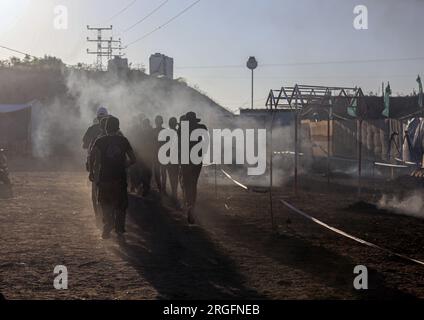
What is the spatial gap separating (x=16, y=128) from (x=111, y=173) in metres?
27.9

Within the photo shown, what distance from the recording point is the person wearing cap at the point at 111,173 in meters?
9.16

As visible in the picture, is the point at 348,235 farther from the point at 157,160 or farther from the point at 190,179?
the point at 157,160

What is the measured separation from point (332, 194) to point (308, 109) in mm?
3501

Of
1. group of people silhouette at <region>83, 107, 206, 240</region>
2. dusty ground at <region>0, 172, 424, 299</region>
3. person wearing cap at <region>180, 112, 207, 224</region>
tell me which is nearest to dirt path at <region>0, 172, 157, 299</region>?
dusty ground at <region>0, 172, 424, 299</region>

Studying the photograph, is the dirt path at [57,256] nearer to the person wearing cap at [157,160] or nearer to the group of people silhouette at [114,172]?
the group of people silhouette at [114,172]

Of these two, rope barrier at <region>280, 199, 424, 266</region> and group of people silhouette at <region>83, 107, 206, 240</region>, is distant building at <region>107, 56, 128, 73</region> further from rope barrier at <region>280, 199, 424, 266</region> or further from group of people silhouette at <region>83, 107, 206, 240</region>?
rope barrier at <region>280, 199, 424, 266</region>

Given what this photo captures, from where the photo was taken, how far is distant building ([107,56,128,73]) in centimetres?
5166

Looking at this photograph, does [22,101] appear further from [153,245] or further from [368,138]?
[153,245]

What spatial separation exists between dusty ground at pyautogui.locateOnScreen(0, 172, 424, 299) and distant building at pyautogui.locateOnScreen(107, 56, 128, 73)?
39117 mm

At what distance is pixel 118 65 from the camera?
52.8 meters

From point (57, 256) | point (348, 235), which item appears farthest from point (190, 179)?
point (57, 256)

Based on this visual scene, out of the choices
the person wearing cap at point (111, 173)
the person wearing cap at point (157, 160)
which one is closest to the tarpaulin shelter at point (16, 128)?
the person wearing cap at point (157, 160)

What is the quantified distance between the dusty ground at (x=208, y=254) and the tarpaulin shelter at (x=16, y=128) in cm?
2188

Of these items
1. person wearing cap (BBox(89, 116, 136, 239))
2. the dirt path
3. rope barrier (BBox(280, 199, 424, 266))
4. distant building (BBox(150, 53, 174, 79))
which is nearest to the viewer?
the dirt path
